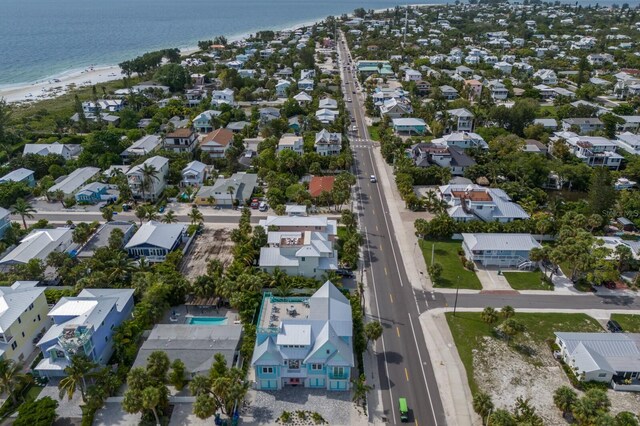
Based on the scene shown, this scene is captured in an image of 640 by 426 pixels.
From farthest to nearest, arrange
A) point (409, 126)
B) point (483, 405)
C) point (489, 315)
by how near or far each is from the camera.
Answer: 1. point (409, 126)
2. point (489, 315)
3. point (483, 405)

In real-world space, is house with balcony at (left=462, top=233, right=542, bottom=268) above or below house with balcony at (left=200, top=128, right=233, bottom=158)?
below

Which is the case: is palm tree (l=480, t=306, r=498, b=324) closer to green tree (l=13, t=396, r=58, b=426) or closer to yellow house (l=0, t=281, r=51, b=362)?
green tree (l=13, t=396, r=58, b=426)

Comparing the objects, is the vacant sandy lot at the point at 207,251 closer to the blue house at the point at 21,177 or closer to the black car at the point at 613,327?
the blue house at the point at 21,177

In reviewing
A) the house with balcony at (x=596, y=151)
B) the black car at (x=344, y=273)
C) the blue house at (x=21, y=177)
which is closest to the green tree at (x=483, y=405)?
the black car at (x=344, y=273)

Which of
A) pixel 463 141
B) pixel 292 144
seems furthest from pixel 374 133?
pixel 292 144

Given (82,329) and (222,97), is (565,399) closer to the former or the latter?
(82,329)

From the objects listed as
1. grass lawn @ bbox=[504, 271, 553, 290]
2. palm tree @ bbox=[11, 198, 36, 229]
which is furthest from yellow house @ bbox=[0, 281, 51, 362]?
grass lawn @ bbox=[504, 271, 553, 290]
